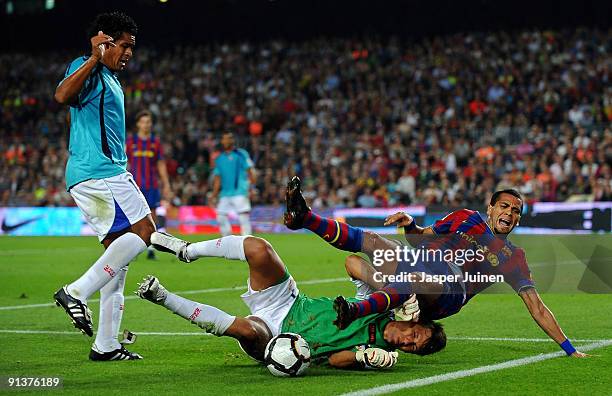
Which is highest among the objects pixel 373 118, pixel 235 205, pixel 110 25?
pixel 110 25

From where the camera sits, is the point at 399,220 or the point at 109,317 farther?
the point at 399,220

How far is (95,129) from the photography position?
7.16 m

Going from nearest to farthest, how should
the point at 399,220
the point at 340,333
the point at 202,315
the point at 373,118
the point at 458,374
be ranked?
the point at 458,374
the point at 202,315
the point at 340,333
the point at 399,220
the point at 373,118

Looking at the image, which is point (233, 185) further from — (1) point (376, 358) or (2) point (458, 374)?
(2) point (458, 374)

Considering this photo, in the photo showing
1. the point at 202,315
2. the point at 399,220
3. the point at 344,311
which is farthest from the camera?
the point at 399,220

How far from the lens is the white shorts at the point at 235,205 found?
19859mm

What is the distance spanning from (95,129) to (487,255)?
9.53 ft

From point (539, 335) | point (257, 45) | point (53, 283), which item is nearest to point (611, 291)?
point (539, 335)

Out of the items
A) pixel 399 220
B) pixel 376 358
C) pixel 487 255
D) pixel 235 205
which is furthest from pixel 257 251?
pixel 235 205

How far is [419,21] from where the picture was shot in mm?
35406

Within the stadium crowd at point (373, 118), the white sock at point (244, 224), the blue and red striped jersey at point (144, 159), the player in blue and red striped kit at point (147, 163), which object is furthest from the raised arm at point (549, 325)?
the stadium crowd at point (373, 118)

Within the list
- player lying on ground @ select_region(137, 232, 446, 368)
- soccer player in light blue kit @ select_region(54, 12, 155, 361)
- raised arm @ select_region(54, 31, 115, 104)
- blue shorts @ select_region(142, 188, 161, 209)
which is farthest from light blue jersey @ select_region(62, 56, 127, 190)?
blue shorts @ select_region(142, 188, 161, 209)

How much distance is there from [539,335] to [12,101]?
107ft

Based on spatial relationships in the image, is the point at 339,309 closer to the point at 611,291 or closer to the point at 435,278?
the point at 435,278
